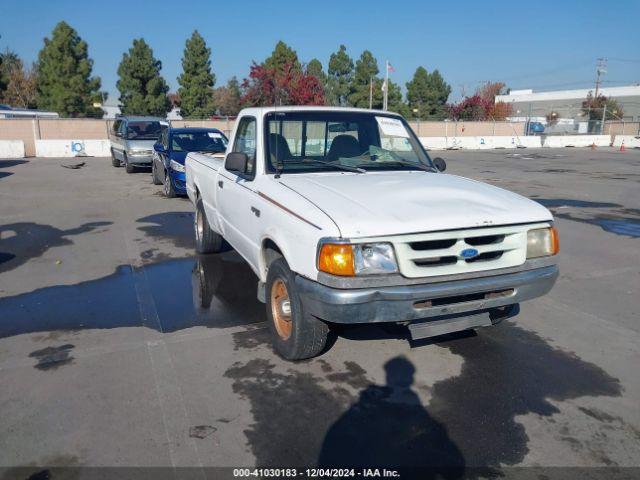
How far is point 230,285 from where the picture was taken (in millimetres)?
6000

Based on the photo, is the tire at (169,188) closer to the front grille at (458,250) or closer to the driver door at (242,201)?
the driver door at (242,201)

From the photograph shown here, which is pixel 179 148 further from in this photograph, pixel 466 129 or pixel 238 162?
pixel 466 129

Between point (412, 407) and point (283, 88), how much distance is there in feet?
118

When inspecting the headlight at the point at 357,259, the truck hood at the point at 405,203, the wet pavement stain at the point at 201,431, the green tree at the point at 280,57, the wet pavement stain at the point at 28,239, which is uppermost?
the green tree at the point at 280,57

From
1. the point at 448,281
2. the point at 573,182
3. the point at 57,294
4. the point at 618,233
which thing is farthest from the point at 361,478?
the point at 573,182

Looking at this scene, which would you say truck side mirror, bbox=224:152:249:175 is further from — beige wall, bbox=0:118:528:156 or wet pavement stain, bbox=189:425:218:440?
beige wall, bbox=0:118:528:156

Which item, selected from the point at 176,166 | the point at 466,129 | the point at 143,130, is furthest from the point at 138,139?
the point at 466,129

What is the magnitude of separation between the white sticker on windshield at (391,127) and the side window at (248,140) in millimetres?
1315

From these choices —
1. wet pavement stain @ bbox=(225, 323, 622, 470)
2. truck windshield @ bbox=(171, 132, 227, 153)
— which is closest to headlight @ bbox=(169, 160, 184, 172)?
truck windshield @ bbox=(171, 132, 227, 153)

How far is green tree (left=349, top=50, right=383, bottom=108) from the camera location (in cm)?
4944

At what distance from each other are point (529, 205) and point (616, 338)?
164 cm

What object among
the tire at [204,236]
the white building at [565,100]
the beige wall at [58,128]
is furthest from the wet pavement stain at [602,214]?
the white building at [565,100]

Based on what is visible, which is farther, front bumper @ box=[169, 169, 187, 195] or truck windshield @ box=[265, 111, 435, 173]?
front bumper @ box=[169, 169, 187, 195]

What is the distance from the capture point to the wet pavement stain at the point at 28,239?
7.16m
